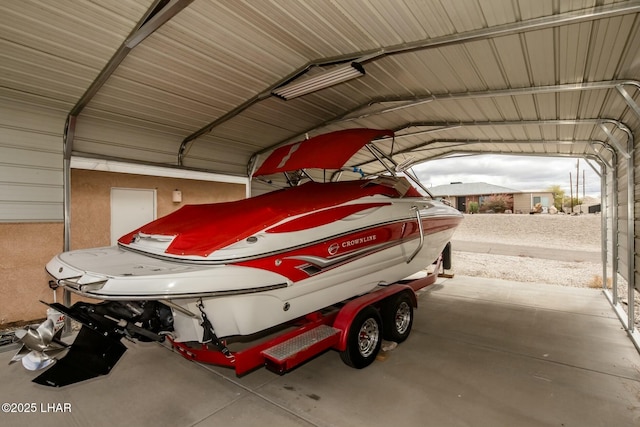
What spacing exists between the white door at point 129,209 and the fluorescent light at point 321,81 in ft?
10.3

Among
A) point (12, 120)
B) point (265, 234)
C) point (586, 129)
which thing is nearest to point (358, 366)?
point (265, 234)

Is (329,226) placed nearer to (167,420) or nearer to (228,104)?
(167,420)

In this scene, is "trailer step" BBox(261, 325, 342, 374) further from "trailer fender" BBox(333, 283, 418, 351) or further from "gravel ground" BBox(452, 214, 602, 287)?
"gravel ground" BBox(452, 214, 602, 287)

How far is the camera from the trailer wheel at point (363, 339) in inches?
123

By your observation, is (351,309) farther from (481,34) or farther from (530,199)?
(530,199)

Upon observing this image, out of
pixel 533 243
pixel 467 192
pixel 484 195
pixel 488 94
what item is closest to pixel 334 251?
pixel 488 94

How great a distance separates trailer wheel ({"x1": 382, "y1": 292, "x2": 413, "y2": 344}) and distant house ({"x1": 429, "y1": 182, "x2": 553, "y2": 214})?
23.6 m

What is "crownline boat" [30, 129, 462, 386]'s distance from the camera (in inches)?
85.8

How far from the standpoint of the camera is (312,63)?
4.11 meters

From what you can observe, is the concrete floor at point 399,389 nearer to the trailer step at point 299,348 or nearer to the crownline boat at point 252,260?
the trailer step at point 299,348

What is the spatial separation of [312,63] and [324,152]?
140cm

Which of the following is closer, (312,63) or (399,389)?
(399,389)

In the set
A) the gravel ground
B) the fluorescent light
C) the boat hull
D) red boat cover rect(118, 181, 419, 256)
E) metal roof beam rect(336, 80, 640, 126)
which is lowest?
the gravel ground

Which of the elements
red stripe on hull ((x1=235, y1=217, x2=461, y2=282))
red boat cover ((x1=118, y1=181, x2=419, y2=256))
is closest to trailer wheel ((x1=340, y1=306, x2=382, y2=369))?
red stripe on hull ((x1=235, y1=217, x2=461, y2=282))
